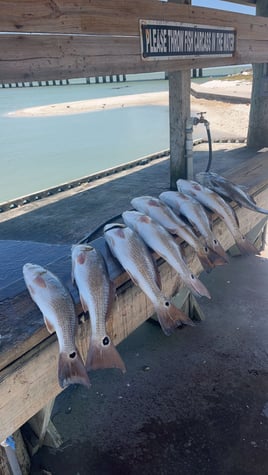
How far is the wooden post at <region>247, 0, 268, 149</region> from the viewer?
8.20m

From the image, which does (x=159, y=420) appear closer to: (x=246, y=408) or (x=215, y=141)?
(x=246, y=408)

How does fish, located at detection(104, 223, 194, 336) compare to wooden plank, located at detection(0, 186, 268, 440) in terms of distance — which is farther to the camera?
fish, located at detection(104, 223, 194, 336)

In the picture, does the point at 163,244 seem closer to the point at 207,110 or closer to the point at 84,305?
the point at 84,305

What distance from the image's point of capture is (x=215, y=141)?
376 inches

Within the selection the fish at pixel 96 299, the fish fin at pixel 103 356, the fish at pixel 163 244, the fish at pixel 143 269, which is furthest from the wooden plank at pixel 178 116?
the fish fin at pixel 103 356

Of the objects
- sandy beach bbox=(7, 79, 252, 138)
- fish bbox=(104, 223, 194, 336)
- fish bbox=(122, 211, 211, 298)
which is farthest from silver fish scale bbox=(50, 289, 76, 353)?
sandy beach bbox=(7, 79, 252, 138)

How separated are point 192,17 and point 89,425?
5241 mm

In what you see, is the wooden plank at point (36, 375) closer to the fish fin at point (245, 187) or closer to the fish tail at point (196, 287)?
the fish tail at point (196, 287)

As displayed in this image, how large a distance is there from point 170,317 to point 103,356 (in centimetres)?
63

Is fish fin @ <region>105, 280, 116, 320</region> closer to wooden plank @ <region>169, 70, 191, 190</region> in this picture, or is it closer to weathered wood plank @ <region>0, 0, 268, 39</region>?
Answer: weathered wood plank @ <region>0, 0, 268, 39</region>

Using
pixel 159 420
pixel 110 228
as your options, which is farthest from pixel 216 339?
pixel 110 228

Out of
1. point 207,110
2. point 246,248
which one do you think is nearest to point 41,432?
point 246,248

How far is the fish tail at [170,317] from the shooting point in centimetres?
282

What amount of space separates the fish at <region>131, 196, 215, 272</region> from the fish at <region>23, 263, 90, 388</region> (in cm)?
140
